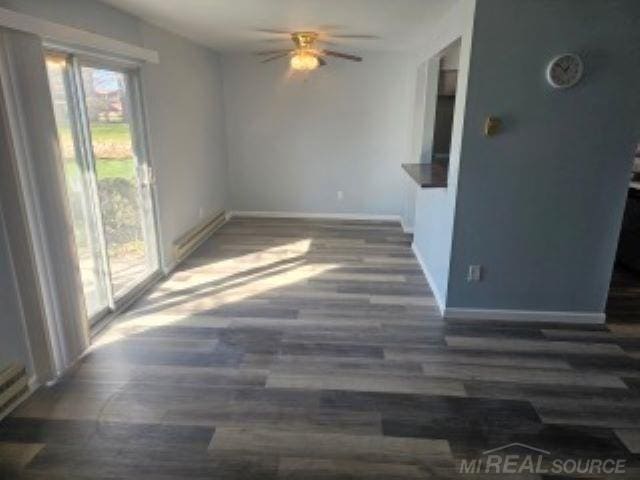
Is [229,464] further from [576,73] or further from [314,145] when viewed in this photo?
[314,145]

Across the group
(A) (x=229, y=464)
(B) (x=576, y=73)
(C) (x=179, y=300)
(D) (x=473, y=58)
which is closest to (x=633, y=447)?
(A) (x=229, y=464)

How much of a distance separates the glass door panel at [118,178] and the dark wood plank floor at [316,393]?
452mm

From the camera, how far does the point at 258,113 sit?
19.6ft

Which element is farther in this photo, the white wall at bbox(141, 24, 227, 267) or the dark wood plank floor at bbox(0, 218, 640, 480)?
the white wall at bbox(141, 24, 227, 267)

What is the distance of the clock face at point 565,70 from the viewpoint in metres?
2.69

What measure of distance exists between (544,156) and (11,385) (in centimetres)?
357

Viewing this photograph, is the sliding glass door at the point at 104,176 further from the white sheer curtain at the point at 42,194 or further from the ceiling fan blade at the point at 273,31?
the ceiling fan blade at the point at 273,31

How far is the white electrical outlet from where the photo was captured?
125 inches

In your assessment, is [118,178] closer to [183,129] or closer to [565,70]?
[183,129]

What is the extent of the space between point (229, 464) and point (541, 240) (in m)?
2.60

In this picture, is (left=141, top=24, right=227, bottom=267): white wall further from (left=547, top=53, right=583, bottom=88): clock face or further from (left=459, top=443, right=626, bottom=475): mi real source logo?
(left=459, top=443, right=626, bottom=475): mi real source logo

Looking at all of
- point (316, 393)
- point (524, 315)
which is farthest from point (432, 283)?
point (316, 393)

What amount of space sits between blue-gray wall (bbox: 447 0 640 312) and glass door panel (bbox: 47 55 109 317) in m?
2.69

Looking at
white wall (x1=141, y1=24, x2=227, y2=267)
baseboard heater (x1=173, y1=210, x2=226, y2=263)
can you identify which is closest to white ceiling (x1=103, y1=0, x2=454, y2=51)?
white wall (x1=141, y1=24, x2=227, y2=267)
